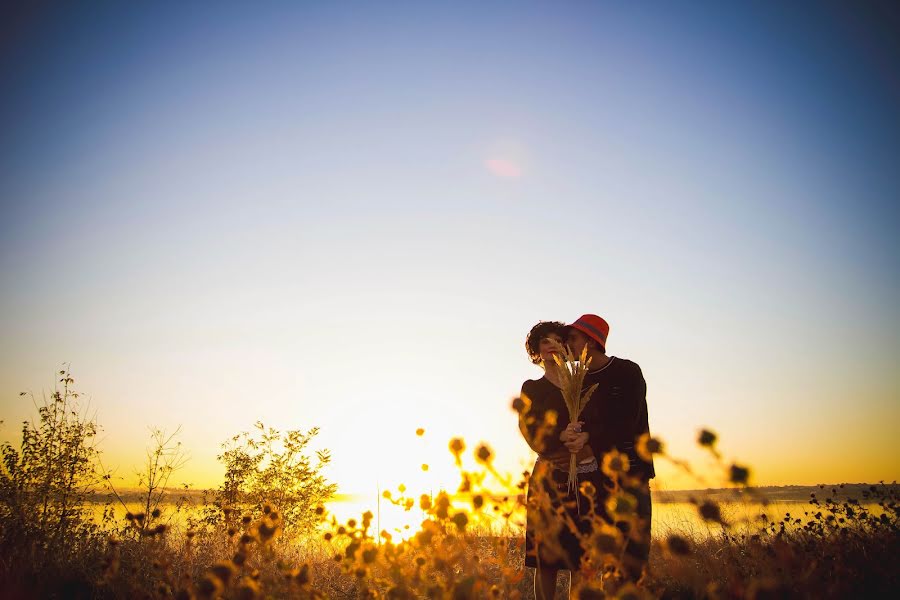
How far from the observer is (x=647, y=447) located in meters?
2.97

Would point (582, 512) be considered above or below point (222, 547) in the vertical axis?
above

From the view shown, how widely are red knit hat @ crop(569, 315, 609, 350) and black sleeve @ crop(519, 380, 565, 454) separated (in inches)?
23.3

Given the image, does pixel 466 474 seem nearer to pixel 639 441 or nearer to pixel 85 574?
pixel 639 441

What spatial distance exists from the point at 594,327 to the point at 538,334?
2.15ft

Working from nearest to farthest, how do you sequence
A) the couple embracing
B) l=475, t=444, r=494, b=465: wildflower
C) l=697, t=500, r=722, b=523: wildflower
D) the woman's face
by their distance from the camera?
l=697, t=500, r=722, b=523: wildflower < the couple embracing < l=475, t=444, r=494, b=465: wildflower < the woman's face

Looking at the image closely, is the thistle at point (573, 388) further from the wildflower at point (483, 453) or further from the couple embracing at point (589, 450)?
the wildflower at point (483, 453)

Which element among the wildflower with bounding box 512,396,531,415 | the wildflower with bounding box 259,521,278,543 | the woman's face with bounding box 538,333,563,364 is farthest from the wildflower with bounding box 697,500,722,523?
the wildflower with bounding box 259,521,278,543

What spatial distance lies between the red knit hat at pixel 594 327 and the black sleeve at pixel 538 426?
1.94ft

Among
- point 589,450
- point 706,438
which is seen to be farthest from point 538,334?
point 706,438

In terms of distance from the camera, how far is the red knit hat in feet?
11.6

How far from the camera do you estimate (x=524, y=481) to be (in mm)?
3062

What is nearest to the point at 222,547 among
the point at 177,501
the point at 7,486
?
the point at 177,501

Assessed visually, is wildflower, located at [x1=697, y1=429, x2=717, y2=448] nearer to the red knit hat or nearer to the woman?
the woman

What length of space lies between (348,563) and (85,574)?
13.9 ft
